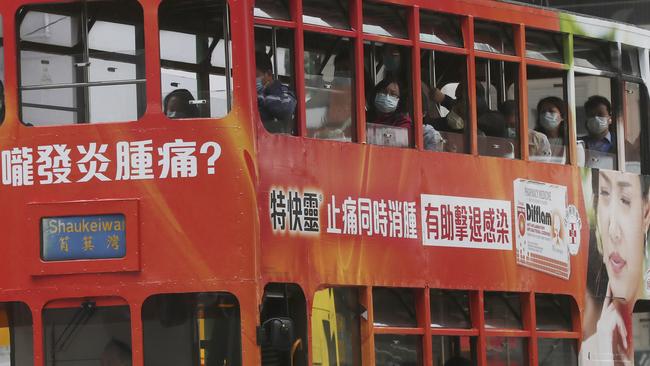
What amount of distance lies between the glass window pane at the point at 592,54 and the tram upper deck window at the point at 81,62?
5.13 meters

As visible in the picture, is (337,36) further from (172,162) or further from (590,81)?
(590,81)

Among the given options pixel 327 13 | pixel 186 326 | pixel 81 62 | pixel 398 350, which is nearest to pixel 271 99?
pixel 327 13

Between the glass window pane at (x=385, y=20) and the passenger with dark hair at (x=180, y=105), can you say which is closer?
the passenger with dark hair at (x=180, y=105)

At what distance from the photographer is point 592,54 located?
16281 mm

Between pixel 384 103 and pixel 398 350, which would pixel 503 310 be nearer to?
pixel 398 350

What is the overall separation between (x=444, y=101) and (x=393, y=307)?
1.93 metres

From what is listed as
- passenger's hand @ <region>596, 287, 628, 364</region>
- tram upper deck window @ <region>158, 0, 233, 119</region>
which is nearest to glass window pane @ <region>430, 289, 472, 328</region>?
passenger's hand @ <region>596, 287, 628, 364</region>

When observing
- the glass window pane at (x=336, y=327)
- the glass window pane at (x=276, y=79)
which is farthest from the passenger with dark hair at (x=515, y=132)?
→ the glass window pane at (x=276, y=79)

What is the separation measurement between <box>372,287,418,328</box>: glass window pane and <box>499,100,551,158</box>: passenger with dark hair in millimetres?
2051

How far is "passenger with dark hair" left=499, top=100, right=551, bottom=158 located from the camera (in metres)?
15.1

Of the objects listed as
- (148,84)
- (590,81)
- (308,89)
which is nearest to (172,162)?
(148,84)

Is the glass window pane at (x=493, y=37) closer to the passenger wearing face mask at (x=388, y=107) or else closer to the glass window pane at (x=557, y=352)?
the passenger wearing face mask at (x=388, y=107)

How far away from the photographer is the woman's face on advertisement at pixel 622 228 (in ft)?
52.5

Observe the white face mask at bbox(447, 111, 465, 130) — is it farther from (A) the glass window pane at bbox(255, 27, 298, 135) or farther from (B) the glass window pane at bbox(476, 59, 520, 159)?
(A) the glass window pane at bbox(255, 27, 298, 135)
